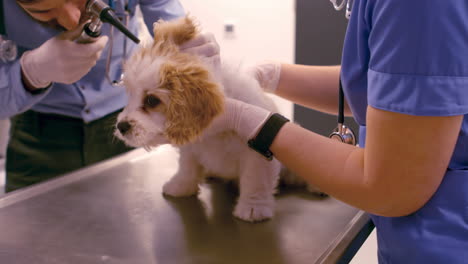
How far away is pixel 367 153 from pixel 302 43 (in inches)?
67.8

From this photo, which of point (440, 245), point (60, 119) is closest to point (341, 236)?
point (440, 245)

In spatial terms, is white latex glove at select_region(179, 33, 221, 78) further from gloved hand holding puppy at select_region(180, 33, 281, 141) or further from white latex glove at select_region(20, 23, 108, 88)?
white latex glove at select_region(20, 23, 108, 88)

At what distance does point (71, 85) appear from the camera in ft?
4.35

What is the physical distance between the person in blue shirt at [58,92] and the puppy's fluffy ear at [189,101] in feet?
1.51

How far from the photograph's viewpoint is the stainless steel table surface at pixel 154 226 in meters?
0.80

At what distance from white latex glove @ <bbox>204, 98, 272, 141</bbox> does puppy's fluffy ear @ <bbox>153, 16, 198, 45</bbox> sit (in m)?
0.16

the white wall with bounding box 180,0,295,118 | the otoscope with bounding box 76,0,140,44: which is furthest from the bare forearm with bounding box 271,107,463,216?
the white wall with bounding box 180,0,295,118

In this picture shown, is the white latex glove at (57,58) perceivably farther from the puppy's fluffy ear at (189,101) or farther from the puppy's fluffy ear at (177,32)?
the puppy's fluffy ear at (189,101)

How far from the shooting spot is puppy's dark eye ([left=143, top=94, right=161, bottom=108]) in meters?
0.79

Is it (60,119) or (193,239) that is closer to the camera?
(193,239)

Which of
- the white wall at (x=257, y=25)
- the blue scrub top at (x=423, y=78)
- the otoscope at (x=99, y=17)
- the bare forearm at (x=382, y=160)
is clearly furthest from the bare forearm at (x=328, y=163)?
the white wall at (x=257, y=25)

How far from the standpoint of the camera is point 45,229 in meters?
0.91

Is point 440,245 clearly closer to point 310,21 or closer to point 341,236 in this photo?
point 341,236

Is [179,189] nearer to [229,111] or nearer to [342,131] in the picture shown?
[229,111]
